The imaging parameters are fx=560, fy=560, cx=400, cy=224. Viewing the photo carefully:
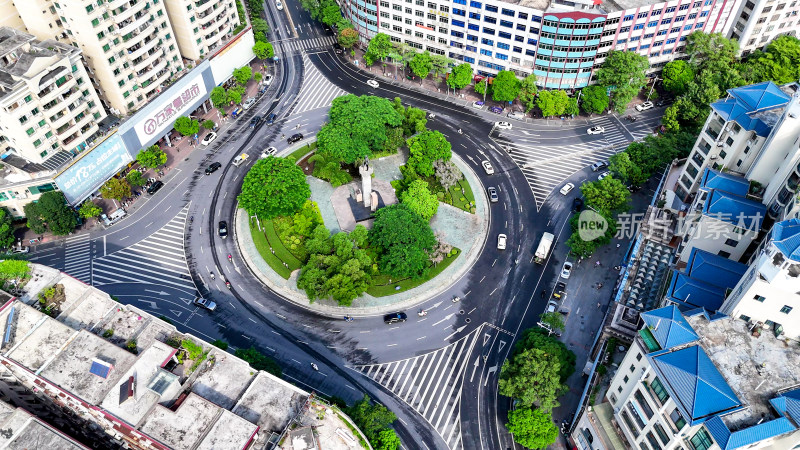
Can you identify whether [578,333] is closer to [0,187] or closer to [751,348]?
[751,348]

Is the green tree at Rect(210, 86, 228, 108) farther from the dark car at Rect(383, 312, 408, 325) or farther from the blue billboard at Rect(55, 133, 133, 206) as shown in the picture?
the dark car at Rect(383, 312, 408, 325)

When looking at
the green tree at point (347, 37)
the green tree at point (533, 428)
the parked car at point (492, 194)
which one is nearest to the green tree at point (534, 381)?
the green tree at point (533, 428)

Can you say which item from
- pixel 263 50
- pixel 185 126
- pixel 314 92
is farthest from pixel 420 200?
pixel 263 50

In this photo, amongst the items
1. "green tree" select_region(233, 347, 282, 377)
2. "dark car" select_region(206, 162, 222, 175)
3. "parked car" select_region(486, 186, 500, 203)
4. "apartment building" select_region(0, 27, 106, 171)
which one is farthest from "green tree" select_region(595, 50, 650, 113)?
"apartment building" select_region(0, 27, 106, 171)

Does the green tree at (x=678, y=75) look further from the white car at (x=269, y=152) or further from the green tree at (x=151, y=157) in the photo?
the green tree at (x=151, y=157)

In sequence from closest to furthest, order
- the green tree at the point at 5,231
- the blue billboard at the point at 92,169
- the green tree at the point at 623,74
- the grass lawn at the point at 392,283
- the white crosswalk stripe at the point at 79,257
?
the grass lawn at the point at 392,283 → the green tree at the point at 5,231 → the white crosswalk stripe at the point at 79,257 → the blue billboard at the point at 92,169 → the green tree at the point at 623,74

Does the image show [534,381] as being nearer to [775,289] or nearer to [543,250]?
[543,250]
